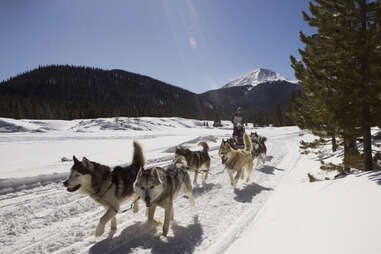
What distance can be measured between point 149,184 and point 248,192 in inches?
144

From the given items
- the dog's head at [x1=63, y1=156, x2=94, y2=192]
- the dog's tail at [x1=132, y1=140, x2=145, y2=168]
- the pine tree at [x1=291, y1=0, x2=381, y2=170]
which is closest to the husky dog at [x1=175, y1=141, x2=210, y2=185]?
the dog's tail at [x1=132, y1=140, x2=145, y2=168]

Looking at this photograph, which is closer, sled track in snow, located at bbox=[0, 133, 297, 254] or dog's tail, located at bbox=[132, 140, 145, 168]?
sled track in snow, located at bbox=[0, 133, 297, 254]

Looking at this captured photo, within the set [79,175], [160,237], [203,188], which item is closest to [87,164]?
[79,175]

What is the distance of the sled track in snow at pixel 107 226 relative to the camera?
340 centimetres

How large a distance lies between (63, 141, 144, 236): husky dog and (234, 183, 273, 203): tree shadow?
2916 millimetres

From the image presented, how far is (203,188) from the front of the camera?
6.48m

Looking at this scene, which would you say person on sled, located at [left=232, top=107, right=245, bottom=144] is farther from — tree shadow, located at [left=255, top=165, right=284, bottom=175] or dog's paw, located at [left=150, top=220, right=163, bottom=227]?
dog's paw, located at [left=150, top=220, right=163, bottom=227]

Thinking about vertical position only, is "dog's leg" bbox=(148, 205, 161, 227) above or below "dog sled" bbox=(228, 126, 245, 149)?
below

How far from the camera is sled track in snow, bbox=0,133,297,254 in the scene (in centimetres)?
340

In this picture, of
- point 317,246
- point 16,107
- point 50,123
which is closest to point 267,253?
point 317,246

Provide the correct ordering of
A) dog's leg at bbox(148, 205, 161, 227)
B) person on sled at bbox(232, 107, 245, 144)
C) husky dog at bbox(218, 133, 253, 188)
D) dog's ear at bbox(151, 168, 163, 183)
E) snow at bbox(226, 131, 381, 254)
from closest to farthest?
snow at bbox(226, 131, 381, 254)
dog's ear at bbox(151, 168, 163, 183)
dog's leg at bbox(148, 205, 161, 227)
husky dog at bbox(218, 133, 253, 188)
person on sled at bbox(232, 107, 245, 144)

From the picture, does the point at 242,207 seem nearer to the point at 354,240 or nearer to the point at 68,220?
the point at 354,240

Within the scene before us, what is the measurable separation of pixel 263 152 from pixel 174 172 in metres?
6.76

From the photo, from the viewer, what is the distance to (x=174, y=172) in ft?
14.3
